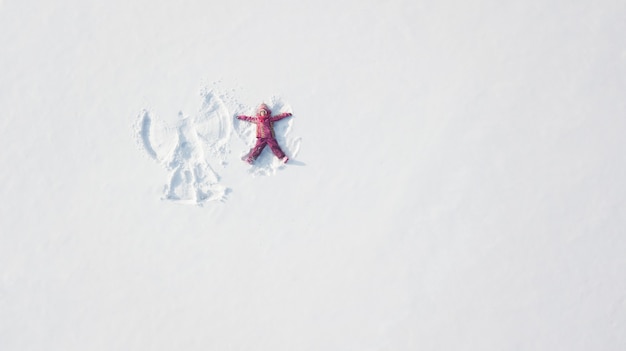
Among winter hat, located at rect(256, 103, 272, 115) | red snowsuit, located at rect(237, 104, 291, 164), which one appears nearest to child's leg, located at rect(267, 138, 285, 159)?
red snowsuit, located at rect(237, 104, 291, 164)

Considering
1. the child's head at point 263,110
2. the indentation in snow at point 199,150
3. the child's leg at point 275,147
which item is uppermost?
the child's head at point 263,110

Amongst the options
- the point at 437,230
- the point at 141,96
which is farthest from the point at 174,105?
the point at 437,230

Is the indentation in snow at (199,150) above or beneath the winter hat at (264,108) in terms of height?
beneath

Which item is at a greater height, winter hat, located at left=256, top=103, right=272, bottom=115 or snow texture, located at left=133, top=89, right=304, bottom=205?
winter hat, located at left=256, top=103, right=272, bottom=115

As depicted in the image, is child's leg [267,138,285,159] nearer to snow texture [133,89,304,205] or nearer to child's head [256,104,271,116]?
snow texture [133,89,304,205]

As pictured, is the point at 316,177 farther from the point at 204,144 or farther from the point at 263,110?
the point at 204,144

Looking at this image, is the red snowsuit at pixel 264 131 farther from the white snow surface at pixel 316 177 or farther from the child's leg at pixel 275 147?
the white snow surface at pixel 316 177

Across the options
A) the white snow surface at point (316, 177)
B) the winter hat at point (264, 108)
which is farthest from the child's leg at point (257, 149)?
the winter hat at point (264, 108)
